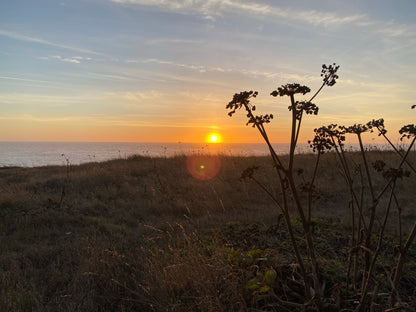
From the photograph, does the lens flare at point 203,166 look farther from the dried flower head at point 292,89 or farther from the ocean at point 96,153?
the dried flower head at point 292,89

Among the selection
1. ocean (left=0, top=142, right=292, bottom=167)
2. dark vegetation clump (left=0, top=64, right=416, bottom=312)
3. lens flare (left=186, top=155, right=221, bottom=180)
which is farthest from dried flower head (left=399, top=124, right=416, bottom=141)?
ocean (left=0, top=142, right=292, bottom=167)

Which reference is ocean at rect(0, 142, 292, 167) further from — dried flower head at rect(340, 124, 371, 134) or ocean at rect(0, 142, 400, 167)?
dried flower head at rect(340, 124, 371, 134)

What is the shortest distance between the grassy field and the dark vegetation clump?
0.02 m

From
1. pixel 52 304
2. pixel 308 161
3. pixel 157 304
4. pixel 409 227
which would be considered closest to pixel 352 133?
pixel 157 304

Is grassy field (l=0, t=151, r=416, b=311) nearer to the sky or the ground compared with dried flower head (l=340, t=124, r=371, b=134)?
nearer to the ground

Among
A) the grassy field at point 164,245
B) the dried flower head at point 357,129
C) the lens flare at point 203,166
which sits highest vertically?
the dried flower head at point 357,129

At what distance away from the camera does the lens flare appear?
35.0 ft

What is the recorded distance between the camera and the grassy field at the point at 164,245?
2.78 meters

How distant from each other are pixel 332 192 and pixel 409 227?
10.2ft

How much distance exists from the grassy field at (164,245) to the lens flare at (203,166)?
542 millimetres

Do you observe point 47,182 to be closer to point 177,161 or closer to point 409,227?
point 177,161

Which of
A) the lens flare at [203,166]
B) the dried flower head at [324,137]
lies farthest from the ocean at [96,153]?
the dried flower head at [324,137]

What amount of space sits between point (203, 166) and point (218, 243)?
8.42 metres

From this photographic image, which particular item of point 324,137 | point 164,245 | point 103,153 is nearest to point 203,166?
point 164,245
